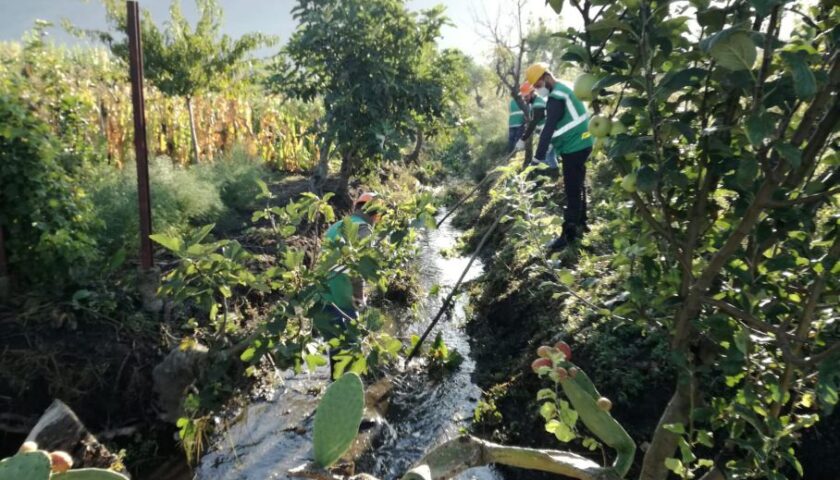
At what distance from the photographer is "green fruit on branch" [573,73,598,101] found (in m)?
1.25

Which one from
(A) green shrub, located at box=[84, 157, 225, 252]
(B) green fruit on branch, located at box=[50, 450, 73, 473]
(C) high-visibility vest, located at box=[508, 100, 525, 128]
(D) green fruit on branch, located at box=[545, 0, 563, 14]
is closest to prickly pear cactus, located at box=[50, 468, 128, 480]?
→ (B) green fruit on branch, located at box=[50, 450, 73, 473]

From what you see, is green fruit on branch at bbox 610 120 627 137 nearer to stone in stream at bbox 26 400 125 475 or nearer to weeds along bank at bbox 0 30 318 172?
stone in stream at bbox 26 400 125 475

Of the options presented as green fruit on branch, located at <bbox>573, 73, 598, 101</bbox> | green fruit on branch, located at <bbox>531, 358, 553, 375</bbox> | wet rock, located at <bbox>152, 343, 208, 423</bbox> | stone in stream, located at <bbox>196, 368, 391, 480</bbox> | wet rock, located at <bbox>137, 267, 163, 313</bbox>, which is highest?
green fruit on branch, located at <bbox>573, 73, 598, 101</bbox>

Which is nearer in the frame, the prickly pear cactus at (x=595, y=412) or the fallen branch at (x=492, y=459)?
the fallen branch at (x=492, y=459)

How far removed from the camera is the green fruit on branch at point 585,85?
1.25 m

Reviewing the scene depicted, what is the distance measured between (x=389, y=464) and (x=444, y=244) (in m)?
5.67

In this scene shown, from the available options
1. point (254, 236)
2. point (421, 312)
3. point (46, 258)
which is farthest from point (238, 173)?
point (46, 258)

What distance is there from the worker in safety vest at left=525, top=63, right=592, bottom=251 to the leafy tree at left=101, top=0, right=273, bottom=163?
5.82m

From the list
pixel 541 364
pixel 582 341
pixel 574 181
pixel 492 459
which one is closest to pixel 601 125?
pixel 541 364

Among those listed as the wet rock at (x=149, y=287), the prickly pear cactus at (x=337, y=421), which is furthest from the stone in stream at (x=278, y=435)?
the prickly pear cactus at (x=337, y=421)

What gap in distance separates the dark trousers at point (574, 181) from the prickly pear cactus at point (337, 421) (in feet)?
14.8

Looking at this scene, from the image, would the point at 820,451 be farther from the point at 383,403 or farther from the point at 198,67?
the point at 198,67

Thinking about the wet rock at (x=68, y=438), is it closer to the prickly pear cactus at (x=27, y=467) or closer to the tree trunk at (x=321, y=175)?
the prickly pear cactus at (x=27, y=467)

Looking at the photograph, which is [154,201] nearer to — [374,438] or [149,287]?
[149,287]
